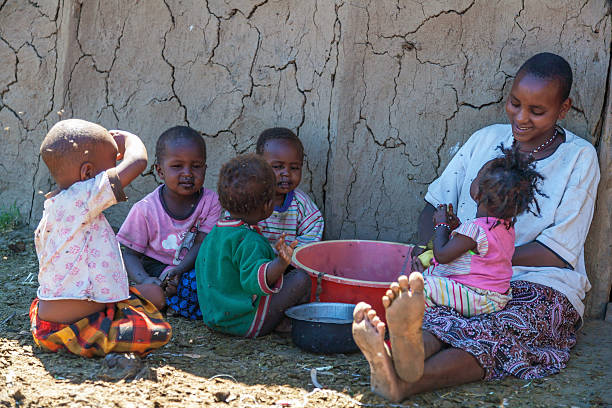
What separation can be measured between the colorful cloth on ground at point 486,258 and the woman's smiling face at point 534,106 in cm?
66

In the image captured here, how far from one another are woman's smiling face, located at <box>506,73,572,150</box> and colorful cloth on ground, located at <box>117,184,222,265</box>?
5.59 feet

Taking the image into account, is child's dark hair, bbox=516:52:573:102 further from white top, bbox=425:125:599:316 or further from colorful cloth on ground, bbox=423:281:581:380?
colorful cloth on ground, bbox=423:281:581:380

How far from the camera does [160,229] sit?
3.63 meters

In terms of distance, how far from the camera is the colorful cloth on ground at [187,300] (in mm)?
3324

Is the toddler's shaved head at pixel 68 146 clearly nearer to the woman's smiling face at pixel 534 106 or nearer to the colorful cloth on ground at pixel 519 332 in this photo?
the colorful cloth on ground at pixel 519 332

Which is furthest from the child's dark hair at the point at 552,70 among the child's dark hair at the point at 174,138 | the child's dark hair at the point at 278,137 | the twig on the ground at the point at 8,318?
the twig on the ground at the point at 8,318

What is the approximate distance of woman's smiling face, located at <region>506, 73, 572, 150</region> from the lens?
122 inches

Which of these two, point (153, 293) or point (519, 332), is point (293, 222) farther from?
point (519, 332)

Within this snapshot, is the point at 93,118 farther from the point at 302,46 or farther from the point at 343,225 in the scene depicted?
the point at 343,225

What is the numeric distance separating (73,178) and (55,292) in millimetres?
452

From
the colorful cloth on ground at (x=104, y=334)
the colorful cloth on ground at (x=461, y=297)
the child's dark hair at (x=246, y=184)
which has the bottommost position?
the colorful cloth on ground at (x=104, y=334)

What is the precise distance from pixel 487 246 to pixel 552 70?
1001mm

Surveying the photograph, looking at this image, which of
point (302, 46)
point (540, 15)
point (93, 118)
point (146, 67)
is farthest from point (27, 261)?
point (540, 15)

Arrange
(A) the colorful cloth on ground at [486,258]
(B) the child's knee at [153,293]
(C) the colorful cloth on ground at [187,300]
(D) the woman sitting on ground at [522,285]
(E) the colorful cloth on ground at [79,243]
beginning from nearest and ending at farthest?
1. (D) the woman sitting on ground at [522,285]
2. (E) the colorful cloth on ground at [79,243]
3. (A) the colorful cloth on ground at [486,258]
4. (B) the child's knee at [153,293]
5. (C) the colorful cloth on ground at [187,300]
